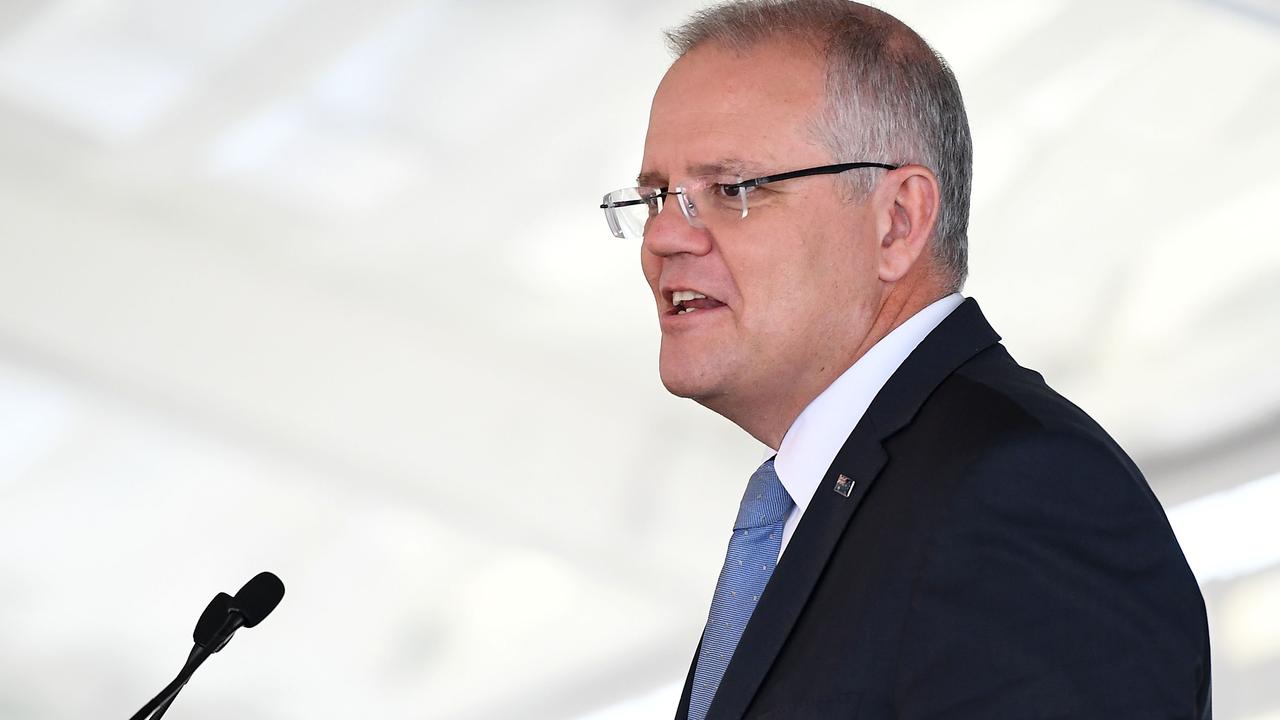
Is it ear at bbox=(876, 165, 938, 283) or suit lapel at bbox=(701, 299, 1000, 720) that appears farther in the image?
ear at bbox=(876, 165, 938, 283)

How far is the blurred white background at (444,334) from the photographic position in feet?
12.0

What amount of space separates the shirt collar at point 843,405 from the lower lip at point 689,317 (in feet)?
0.51

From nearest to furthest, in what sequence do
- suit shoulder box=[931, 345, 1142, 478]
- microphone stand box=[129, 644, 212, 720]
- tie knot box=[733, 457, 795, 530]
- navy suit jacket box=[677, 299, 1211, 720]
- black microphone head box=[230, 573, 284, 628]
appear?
1. navy suit jacket box=[677, 299, 1211, 720]
2. suit shoulder box=[931, 345, 1142, 478]
3. microphone stand box=[129, 644, 212, 720]
4. black microphone head box=[230, 573, 284, 628]
5. tie knot box=[733, 457, 795, 530]

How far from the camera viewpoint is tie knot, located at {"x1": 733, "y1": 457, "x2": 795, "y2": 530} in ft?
5.35

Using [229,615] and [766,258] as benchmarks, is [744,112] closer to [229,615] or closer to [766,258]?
[766,258]

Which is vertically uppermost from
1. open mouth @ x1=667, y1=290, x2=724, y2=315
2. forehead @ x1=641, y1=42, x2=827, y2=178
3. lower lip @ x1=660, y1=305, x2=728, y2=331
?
forehead @ x1=641, y1=42, x2=827, y2=178

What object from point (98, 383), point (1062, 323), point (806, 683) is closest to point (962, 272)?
point (806, 683)

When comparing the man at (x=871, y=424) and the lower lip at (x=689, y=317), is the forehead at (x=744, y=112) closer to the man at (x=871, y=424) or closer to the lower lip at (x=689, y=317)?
the man at (x=871, y=424)

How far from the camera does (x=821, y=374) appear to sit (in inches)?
64.7

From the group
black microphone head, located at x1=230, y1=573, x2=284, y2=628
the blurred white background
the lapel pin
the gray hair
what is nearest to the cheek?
the gray hair

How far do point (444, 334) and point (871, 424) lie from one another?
2.38 meters

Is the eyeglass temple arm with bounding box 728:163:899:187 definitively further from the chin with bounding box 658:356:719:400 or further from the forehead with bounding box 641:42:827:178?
the chin with bounding box 658:356:719:400

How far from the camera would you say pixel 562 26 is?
3.86 metres

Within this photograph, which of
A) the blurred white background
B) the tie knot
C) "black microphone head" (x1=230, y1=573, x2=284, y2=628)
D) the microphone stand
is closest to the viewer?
the microphone stand
